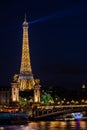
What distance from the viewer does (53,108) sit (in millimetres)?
107938

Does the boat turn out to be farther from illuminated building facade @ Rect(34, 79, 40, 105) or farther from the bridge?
illuminated building facade @ Rect(34, 79, 40, 105)

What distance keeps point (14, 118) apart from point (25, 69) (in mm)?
31750

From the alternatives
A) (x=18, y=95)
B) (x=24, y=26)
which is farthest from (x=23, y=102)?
(x=24, y=26)

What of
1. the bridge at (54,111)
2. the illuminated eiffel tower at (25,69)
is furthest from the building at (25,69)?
the bridge at (54,111)

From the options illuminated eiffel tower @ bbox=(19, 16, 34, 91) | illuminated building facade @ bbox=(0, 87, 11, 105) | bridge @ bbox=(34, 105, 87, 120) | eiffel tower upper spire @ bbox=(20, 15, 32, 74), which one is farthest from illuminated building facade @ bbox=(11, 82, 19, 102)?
bridge @ bbox=(34, 105, 87, 120)

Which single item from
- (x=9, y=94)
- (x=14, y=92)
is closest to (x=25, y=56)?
(x=9, y=94)

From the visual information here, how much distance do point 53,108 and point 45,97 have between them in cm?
1673

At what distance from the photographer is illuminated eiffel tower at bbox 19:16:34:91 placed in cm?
12631

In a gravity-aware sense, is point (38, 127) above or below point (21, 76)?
below

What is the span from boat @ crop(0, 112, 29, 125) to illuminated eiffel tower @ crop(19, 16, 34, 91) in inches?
1212

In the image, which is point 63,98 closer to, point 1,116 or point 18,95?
point 18,95

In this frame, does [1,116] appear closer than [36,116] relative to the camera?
Yes

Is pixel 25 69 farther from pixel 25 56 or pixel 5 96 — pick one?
pixel 5 96

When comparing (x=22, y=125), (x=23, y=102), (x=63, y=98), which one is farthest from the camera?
(x=63, y=98)
